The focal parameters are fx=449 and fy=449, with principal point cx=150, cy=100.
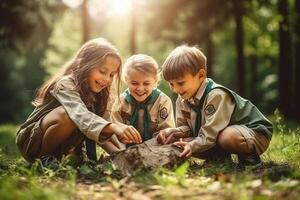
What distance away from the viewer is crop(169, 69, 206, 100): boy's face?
4430 mm

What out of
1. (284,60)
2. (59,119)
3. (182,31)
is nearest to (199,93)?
(59,119)

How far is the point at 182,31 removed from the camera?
858 inches

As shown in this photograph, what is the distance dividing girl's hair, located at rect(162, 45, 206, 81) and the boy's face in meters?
0.04

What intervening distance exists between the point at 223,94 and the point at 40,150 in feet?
6.23

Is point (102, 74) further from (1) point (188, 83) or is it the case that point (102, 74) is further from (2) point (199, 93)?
(2) point (199, 93)

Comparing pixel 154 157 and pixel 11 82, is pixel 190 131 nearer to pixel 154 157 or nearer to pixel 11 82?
pixel 154 157

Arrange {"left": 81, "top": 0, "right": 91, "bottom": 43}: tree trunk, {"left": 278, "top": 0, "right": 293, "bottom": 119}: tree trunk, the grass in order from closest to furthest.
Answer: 1. the grass
2. {"left": 278, "top": 0, "right": 293, "bottom": 119}: tree trunk
3. {"left": 81, "top": 0, "right": 91, "bottom": 43}: tree trunk

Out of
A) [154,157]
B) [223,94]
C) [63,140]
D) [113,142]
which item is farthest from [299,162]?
[63,140]

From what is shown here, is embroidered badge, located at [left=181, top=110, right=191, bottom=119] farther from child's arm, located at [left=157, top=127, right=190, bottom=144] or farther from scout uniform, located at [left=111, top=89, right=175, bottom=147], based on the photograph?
scout uniform, located at [left=111, top=89, right=175, bottom=147]

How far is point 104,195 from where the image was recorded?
9.25ft

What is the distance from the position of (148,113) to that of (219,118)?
1.05 meters

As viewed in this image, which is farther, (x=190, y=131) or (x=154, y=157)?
(x=190, y=131)

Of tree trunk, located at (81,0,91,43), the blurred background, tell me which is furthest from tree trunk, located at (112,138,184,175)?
tree trunk, located at (81,0,91,43)

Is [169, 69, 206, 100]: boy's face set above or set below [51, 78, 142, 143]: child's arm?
above
